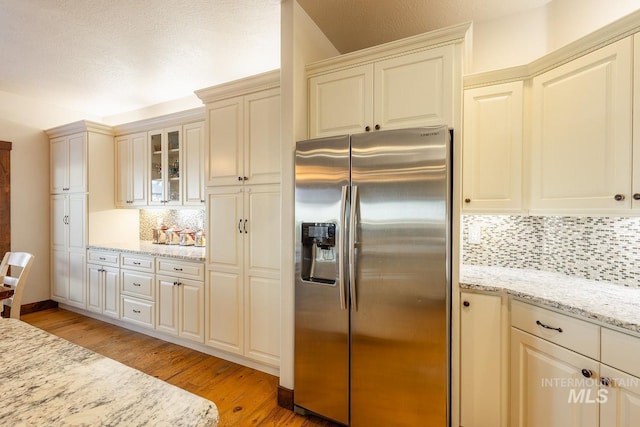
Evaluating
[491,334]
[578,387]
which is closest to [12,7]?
[491,334]

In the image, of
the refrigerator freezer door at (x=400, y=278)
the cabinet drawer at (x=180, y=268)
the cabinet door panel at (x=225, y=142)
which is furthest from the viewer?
the cabinet drawer at (x=180, y=268)

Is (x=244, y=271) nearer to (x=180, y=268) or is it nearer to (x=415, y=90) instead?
(x=180, y=268)

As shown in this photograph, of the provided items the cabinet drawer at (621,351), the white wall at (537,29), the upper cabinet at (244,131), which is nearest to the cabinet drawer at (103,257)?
the upper cabinet at (244,131)

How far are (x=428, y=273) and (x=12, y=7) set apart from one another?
10.7 feet

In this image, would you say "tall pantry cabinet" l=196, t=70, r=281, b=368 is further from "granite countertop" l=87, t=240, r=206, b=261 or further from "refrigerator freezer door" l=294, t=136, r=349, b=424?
"refrigerator freezer door" l=294, t=136, r=349, b=424

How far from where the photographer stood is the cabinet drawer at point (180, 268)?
265cm

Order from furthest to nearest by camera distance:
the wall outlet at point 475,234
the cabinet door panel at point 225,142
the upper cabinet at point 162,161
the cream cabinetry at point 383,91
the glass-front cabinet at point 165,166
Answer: the glass-front cabinet at point 165,166
the upper cabinet at point 162,161
the cabinet door panel at point 225,142
the wall outlet at point 475,234
the cream cabinetry at point 383,91

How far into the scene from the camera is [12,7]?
6.59ft

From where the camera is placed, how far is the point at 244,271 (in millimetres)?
2402

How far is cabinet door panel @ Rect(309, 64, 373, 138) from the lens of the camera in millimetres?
1880

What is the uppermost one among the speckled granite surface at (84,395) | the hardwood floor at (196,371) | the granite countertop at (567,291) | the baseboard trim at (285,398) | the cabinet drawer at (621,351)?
the speckled granite surface at (84,395)

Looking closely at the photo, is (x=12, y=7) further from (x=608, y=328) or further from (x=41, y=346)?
(x=608, y=328)

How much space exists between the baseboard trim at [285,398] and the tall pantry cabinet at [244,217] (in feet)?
0.94

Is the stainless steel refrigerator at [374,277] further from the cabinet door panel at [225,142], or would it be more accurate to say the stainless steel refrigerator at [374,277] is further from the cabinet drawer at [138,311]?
the cabinet drawer at [138,311]
